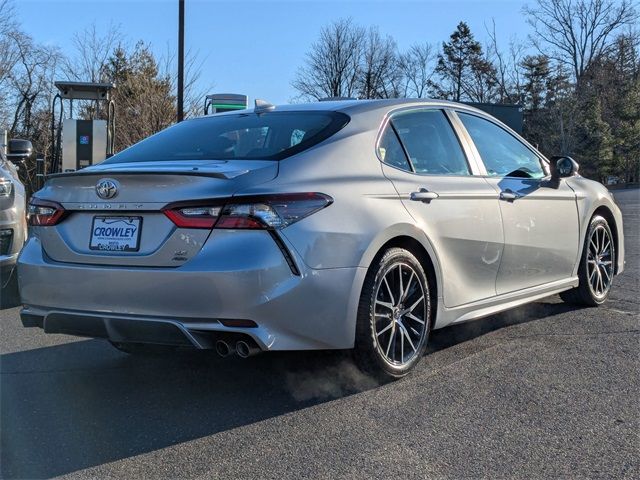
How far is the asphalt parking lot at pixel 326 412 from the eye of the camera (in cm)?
284

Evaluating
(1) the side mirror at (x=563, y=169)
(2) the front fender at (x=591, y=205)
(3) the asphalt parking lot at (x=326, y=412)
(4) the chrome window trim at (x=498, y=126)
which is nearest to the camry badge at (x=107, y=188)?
(3) the asphalt parking lot at (x=326, y=412)

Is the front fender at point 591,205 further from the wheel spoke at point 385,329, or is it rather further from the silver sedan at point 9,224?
the silver sedan at point 9,224

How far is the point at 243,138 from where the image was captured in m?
4.02

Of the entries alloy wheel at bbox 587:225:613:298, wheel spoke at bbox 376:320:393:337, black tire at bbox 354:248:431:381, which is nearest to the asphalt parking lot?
black tire at bbox 354:248:431:381

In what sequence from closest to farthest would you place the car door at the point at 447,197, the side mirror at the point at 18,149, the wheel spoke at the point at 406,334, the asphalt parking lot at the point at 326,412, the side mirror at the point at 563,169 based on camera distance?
the asphalt parking lot at the point at 326,412 < the wheel spoke at the point at 406,334 < the car door at the point at 447,197 < the side mirror at the point at 563,169 < the side mirror at the point at 18,149

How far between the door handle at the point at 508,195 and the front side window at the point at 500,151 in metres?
0.17

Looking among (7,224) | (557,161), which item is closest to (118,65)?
(7,224)

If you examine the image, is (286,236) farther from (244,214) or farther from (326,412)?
(326,412)

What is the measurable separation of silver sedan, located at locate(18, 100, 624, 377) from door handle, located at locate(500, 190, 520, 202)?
0.11 ft

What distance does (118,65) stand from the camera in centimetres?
2750

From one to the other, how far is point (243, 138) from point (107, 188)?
94cm

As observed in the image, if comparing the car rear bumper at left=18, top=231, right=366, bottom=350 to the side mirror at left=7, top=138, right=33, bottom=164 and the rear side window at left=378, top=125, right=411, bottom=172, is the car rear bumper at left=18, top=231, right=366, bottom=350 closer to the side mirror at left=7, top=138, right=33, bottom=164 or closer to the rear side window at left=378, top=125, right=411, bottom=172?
the rear side window at left=378, top=125, right=411, bottom=172

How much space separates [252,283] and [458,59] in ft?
186

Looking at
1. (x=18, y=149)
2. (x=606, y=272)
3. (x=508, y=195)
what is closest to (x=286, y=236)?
(x=508, y=195)
